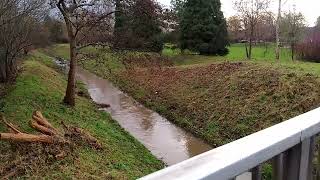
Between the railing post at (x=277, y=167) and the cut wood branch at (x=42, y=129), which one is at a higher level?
the railing post at (x=277, y=167)

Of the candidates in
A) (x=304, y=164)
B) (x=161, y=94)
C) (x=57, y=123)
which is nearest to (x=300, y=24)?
(x=161, y=94)

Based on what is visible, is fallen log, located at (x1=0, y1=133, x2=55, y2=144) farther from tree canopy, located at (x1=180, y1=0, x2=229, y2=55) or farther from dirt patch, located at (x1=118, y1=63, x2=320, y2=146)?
tree canopy, located at (x1=180, y1=0, x2=229, y2=55)

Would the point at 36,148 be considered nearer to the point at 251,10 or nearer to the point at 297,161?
the point at 297,161

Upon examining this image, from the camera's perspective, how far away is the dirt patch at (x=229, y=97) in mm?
17500

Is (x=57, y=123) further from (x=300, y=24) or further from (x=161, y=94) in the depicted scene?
(x=300, y=24)

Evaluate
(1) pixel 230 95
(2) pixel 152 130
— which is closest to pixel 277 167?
(2) pixel 152 130

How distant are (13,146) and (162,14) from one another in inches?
431

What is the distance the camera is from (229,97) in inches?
859

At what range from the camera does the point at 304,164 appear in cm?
202

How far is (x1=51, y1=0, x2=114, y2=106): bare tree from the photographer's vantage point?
18.7 m

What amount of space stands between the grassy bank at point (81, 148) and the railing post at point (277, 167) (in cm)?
807

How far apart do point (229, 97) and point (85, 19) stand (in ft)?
25.5

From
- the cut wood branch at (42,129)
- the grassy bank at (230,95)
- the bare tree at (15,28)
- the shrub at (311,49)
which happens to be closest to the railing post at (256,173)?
the cut wood branch at (42,129)

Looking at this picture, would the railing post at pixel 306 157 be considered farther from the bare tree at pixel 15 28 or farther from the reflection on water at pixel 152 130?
the bare tree at pixel 15 28
